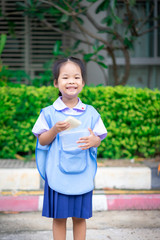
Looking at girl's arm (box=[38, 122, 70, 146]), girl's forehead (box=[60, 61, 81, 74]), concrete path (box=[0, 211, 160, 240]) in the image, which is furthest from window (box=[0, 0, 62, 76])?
girl's arm (box=[38, 122, 70, 146])

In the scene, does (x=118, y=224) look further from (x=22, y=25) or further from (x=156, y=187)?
(x=22, y=25)

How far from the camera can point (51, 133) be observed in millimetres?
2146

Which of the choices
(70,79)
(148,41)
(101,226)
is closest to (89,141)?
(70,79)

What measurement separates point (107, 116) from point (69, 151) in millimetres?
2570

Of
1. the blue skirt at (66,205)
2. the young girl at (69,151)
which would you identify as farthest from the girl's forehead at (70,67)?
the blue skirt at (66,205)

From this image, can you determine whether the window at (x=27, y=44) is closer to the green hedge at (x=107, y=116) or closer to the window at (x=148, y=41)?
the window at (x=148, y=41)

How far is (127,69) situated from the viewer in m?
5.96

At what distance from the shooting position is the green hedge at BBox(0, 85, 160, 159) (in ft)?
15.1

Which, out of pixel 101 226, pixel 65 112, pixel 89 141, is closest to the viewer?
pixel 89 141

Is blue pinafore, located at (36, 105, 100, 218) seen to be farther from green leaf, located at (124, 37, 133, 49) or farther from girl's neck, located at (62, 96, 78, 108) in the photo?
green leaf, located at (124, 37, 133, 49)

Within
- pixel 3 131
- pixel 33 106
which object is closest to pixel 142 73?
pixel 33 106

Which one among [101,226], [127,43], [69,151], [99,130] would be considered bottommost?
[101,226]

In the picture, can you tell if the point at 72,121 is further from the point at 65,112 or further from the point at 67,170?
the point at 67,170

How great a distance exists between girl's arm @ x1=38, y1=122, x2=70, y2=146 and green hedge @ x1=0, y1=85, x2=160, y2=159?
240 cm
